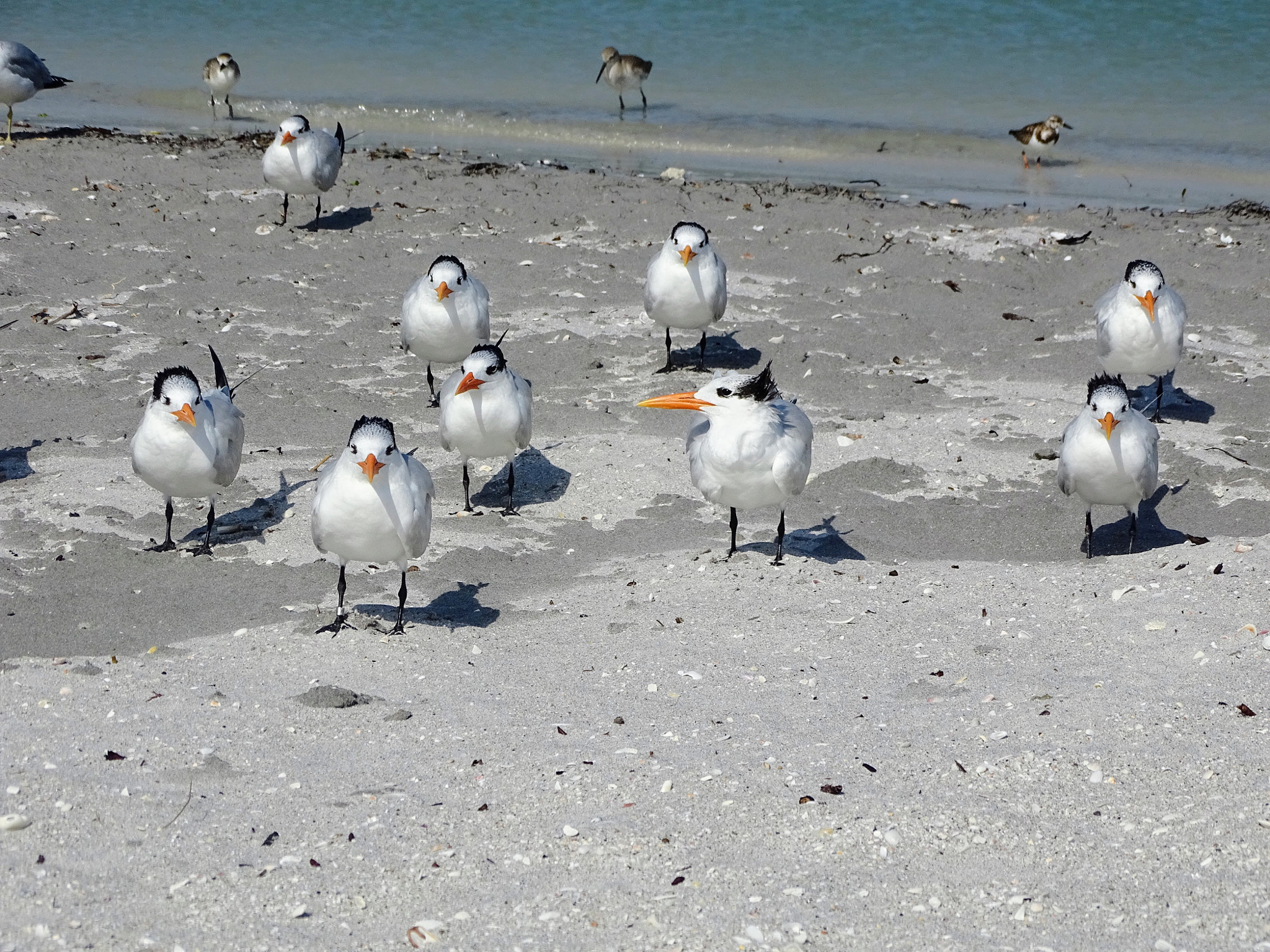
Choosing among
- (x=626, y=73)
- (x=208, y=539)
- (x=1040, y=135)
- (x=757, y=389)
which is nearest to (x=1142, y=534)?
(x=757, y=389)

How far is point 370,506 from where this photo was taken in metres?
5.70

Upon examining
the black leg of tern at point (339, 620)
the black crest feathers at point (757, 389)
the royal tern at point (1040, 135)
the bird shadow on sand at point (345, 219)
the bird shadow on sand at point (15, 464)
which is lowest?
the black leg of tern at point (339, 620)

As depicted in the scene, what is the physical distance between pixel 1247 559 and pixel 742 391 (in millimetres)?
2444

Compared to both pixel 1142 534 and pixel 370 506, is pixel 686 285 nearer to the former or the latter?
pixel 1142 534

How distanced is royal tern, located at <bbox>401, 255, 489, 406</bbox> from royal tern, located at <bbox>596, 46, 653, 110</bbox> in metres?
12.5

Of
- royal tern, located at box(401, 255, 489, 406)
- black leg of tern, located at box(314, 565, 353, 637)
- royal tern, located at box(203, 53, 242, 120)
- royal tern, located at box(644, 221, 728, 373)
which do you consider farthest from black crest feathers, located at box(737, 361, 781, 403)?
royal tern, located at box(203, 53, 242, 120)

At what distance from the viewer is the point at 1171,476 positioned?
812 centimetres

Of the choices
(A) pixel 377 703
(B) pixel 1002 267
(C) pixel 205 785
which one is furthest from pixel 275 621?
(B) pixel 1002 267

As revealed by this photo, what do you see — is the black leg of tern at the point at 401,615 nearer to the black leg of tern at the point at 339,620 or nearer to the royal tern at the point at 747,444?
the black leg of tern at the point at 339,620

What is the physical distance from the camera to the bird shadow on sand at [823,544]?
7.06 meters

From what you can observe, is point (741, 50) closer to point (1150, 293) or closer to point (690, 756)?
point (1150, 293)

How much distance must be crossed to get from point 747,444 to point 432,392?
12.1 feet

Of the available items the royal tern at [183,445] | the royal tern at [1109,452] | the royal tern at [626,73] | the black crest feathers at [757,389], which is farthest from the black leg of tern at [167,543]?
the royal tern at [626,73]

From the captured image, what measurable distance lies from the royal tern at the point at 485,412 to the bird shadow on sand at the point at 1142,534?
3.34m
